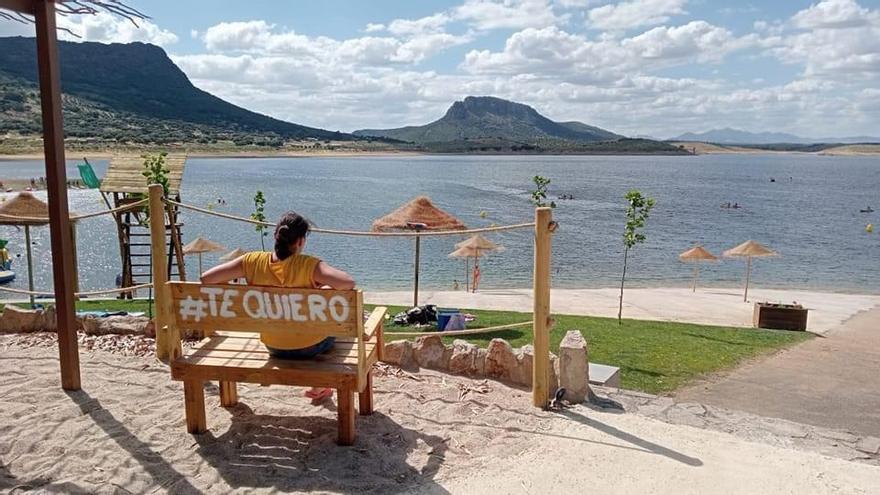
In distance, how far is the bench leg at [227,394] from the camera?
468 cm

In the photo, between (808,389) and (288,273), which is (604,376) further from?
(288,273)

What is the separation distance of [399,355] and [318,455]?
1848 millimetres

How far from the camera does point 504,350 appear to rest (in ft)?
18.0

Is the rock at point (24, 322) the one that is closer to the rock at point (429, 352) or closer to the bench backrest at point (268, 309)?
the bench backrest at point (268, 309)

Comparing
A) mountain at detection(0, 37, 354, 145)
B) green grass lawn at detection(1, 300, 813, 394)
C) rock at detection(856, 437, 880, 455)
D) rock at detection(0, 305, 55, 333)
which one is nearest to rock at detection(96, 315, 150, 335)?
rock at detection(0, 305, 55, 333)

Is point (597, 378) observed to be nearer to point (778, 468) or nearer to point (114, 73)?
point (778, 468)

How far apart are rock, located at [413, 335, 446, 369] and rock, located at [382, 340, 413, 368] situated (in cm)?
5

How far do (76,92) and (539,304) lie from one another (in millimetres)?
125274

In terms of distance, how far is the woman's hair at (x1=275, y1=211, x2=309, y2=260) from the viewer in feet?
12.9

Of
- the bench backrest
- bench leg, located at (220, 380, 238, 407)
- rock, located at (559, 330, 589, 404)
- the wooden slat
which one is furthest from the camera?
rock, located at (559, 330, 589, 404)

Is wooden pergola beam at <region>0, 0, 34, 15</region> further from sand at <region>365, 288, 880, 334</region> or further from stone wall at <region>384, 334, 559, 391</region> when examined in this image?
sand at <region>365, 288, 880, 334</region>

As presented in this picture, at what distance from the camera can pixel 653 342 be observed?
10414 millimetres

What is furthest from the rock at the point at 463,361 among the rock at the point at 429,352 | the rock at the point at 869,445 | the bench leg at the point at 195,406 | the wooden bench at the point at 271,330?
the rock at the point at 869,445

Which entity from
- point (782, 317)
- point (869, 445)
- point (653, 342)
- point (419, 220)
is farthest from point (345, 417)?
point (782, 317)
